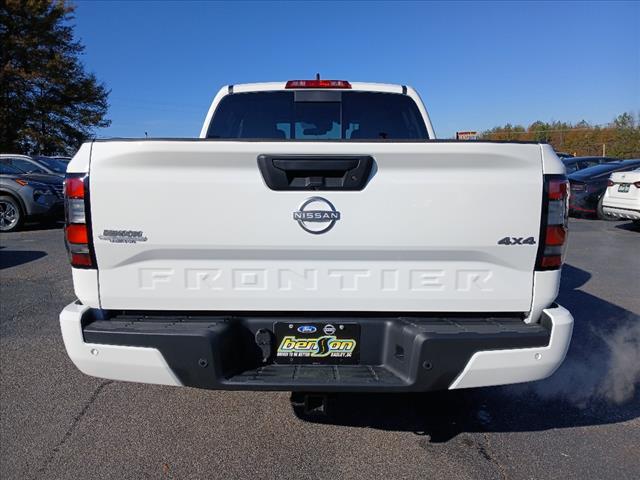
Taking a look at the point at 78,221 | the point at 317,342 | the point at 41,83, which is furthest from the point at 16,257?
the point at 41,83

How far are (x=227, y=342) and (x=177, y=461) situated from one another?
0.91 meters

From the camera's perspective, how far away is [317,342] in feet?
8.36

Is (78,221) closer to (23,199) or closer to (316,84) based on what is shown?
(316,84)

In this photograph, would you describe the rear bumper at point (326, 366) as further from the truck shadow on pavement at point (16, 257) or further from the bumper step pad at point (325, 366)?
the truck shadow on pavement at point (16, 257)

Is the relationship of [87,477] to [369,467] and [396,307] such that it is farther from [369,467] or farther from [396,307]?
[396,307]

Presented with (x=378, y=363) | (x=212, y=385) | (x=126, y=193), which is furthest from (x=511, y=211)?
(x=126, y=193)

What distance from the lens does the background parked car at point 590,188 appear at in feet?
44.3

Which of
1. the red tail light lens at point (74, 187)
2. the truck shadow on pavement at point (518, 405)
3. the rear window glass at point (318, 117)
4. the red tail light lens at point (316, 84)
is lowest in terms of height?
the truck shadow on pavement at point (518, 405)

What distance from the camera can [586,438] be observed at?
3094 mm

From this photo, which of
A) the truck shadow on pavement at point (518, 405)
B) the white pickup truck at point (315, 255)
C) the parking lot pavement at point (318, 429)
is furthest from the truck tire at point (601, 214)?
the white pickup truck at point (315, 255)

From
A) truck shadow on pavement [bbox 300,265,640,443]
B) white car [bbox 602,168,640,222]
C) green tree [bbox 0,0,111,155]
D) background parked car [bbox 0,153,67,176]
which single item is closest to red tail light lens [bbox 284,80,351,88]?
truck shadow on pavement [bbox 300,265,640,443]

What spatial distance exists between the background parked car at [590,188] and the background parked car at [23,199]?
13064mm

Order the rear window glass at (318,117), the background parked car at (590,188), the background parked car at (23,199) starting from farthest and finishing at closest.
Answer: the background parked car at (590,188) → the background parked car at (23,199) → the rear window glass at (318,117)

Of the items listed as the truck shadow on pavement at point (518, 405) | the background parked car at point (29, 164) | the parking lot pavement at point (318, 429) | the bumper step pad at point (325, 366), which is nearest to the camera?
the bumper step pad at point (325, 366)
